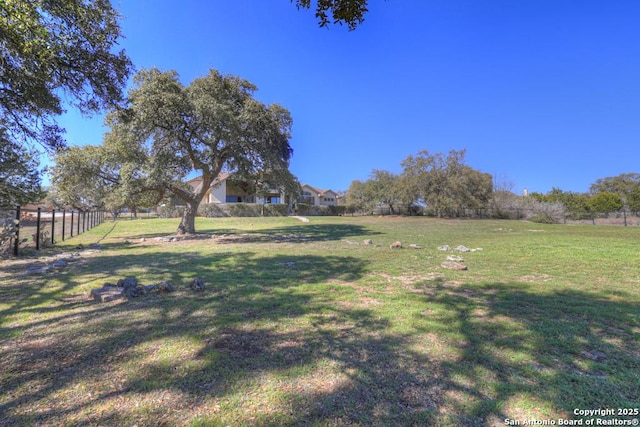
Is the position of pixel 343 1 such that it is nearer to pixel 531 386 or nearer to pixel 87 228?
pixel 531 386

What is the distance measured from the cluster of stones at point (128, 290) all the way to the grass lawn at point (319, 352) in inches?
6.6

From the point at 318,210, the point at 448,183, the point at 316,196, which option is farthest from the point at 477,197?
the point at 316,196

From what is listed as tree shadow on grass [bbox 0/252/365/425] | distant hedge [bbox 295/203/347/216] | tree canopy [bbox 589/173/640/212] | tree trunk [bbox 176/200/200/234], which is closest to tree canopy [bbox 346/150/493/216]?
distant hedge [bbox 295/203/347/216]

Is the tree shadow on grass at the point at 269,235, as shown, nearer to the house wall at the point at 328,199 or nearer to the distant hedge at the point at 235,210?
the distant hedge at the point at 235,210

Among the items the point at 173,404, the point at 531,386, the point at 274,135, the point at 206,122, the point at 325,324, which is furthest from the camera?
the point at 274,135

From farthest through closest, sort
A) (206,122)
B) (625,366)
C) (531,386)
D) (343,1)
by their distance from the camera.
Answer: (206,122)
(343,1)
(625,366)
(531,386)

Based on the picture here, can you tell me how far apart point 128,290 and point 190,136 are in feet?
35.5

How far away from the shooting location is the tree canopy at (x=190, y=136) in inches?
487

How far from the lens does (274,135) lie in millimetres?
14023

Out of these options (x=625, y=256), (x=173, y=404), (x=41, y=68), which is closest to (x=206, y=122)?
(x=41, y=68)

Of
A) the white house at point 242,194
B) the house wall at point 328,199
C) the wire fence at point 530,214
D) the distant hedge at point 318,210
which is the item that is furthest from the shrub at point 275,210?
the house wall at point 328,199

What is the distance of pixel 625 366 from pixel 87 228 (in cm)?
2389

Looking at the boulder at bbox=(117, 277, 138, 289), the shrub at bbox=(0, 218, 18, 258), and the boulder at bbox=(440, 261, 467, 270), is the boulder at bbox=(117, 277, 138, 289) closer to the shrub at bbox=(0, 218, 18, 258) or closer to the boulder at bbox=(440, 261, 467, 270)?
the shrub at bbox=(0, 218, 18, 258)

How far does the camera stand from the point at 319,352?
279cm
